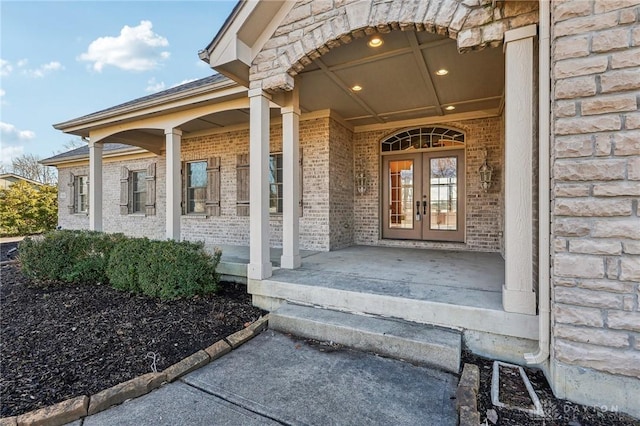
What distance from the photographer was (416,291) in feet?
9.90

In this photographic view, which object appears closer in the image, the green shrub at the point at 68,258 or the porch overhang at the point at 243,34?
the porch overhang at the point at 243,34

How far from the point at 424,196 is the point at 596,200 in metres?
4.76

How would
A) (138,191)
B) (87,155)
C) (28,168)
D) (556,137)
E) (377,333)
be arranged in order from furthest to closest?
(28,168), (87,155), (138,191), (377,333), (556,137)

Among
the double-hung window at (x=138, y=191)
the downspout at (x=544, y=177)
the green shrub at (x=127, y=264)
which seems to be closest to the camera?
the downspout at (x=544, y=177)

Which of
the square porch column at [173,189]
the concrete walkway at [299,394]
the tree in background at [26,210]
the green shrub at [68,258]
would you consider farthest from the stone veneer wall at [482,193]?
the tree in background at [26,210]

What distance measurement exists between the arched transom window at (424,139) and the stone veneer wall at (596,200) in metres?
4.47

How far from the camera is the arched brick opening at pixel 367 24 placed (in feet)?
8.07

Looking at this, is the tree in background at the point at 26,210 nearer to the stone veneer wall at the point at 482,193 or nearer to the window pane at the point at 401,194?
the window pane at the point at 401,194

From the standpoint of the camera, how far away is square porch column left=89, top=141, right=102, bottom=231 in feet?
21.5

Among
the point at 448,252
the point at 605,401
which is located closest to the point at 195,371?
the point at 605,401

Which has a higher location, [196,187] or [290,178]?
[196,187]

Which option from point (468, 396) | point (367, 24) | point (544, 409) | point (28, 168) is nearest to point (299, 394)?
point (468, 396)

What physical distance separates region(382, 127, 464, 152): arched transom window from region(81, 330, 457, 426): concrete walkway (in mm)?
5099

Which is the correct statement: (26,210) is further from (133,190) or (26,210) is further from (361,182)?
(361,182)
